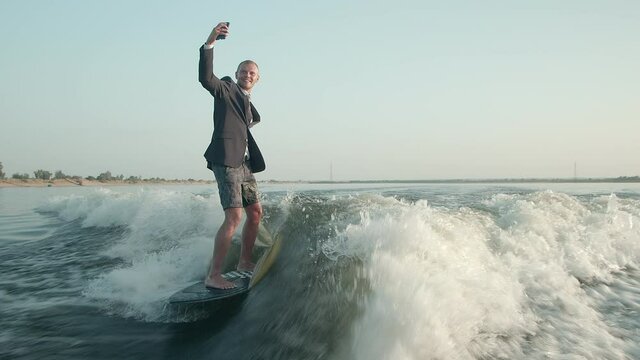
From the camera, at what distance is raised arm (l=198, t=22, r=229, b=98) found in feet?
12.9

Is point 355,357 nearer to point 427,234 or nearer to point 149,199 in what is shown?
point 427,234

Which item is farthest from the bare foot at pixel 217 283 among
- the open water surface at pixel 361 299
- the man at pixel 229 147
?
the open water surface at pixel 361 299

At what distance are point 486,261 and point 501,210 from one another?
3461 millimetres

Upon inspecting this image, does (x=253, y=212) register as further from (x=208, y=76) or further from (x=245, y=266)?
(x=208, y=76)

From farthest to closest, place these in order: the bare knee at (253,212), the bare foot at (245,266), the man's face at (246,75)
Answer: the bare foot at (245,266)
the bare knee at (253,212)
the man's face at (246,75)

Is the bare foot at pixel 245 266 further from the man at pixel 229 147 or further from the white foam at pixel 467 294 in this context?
the white foam at pixel 467 294

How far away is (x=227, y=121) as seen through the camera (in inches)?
170

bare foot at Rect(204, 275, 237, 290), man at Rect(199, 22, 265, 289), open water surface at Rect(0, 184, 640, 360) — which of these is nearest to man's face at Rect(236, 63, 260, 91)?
man at Rect(199, 22, 265, 289)

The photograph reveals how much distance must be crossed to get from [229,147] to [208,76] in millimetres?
757

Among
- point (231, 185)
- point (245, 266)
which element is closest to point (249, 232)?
point (245, 266)

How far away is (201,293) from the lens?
4.15 meters

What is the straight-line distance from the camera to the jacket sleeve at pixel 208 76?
3.97 m

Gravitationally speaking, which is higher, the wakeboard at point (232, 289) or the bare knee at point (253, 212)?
the bare knee at point (253, 212)

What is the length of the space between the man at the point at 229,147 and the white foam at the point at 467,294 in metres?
1.07
